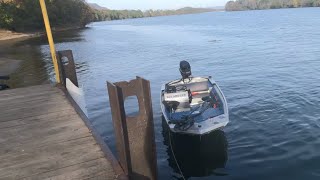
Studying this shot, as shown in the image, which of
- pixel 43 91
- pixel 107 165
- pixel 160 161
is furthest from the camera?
pixel 160 161

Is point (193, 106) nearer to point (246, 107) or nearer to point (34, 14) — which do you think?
point (246, 107)

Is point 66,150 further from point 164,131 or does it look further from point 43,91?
point 164,131

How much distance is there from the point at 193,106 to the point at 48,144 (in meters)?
8.76

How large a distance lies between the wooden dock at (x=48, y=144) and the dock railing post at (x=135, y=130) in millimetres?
366

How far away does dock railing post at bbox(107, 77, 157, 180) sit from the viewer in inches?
187

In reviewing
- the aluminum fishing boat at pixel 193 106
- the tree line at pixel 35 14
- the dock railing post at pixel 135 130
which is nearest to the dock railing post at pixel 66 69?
the aluminum fishing boat at pixel 193 106

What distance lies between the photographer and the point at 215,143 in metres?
12.9

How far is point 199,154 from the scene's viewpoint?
1227cm

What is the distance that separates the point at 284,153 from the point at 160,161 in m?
4.69

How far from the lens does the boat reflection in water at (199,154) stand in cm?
1144

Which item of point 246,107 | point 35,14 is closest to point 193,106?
point 246,107

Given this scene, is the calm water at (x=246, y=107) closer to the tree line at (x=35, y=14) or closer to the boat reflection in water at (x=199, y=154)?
the boat reflection in water at (x=199, y=154)

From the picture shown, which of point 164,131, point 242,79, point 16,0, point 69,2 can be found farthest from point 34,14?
point 164,131

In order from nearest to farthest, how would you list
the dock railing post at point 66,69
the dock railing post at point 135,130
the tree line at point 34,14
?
the dock railing post at point 135,130 < the dock railing post at point 66,69 < the tree line at point 34,14
